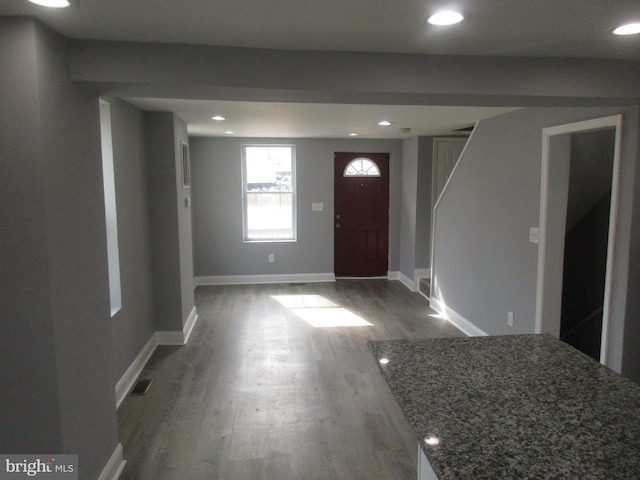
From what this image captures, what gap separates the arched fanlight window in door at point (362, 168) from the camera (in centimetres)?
689

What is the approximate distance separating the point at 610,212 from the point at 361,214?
13.9ft

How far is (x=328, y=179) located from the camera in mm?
6762

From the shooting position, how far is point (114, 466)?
2.39 meters

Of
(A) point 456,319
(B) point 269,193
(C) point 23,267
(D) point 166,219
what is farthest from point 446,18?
(B) point 269,193

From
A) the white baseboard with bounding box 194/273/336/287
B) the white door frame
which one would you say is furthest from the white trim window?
the white door frame

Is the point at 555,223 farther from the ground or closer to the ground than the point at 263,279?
farther from the ground

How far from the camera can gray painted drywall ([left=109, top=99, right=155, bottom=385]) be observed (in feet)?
10.9

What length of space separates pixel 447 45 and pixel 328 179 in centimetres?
478

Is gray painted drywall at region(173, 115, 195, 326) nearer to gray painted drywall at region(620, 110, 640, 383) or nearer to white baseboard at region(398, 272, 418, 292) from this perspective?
white baseboard at region(398, 272, 418, 292)

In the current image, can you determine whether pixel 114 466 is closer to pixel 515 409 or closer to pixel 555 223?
pixel 515 409

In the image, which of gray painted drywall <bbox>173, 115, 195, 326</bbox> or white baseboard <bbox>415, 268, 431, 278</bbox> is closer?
gray painted drywall <bbox>173, 115, 195, 326</bbox>

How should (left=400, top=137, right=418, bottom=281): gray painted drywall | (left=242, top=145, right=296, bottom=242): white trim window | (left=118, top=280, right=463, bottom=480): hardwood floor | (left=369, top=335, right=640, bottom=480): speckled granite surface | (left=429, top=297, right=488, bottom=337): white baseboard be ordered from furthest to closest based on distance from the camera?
(left=242, top=145, right=296, bottom=242): white trim window → (left=400, top=137, right=418, bottom=281): gray painted drywall → (left=429, top=297, right=488, bottom=337): white baseboard → (left=118, top=280, right=463, bottom=480): hardwood floor → (left=369, top=335, right=640, bottom=480): speckled granite surface

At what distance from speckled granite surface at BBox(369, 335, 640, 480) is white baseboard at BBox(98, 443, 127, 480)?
5.13 ft

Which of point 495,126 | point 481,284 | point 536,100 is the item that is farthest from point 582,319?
point 536,100
